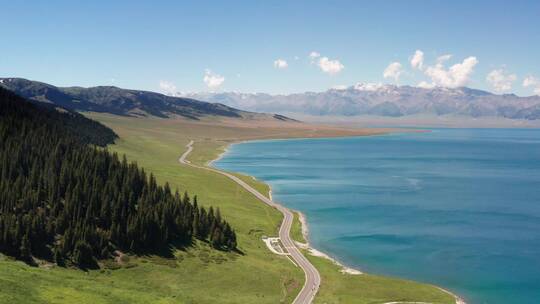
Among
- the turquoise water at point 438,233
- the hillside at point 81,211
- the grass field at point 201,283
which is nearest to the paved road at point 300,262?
the grass field at point 201,283

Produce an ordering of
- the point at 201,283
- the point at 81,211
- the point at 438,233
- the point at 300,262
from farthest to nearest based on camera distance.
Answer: the point at 438,233 → the point at 300,262 → the point at 81,211 → the point at 201,283

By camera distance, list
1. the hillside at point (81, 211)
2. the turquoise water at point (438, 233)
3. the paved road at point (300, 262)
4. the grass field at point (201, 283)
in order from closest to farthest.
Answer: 1. the grass field at point (201, 283)
2. the paved road at point (300, 262)
3. the hillside at point (81, 211)
4. the turquoise water at point (438, 233)

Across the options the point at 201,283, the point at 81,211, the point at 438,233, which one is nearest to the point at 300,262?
the point at 201,283

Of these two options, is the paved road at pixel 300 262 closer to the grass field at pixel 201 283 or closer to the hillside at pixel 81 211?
the grass field at pixel 201 283

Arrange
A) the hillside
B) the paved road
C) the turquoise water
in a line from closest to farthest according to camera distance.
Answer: the paved road → the hillside → the turquoise water

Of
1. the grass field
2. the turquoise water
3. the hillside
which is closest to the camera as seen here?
the grass field

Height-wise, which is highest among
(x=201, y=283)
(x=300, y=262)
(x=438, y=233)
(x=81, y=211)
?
(x=81, y=211)

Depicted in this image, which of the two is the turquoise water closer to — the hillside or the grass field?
the grass field

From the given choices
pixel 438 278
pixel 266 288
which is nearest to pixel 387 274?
pixel 438 278

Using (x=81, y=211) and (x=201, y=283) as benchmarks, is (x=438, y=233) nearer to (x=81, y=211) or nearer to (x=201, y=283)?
(x=201, y=283)

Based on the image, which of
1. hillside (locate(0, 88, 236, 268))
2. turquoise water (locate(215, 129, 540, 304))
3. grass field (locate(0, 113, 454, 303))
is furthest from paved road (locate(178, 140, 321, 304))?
hillside (locate(0, 88, 236, 268))

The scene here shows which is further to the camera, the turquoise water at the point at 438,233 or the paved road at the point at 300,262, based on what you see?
the turquoise water at the point at 438,233
